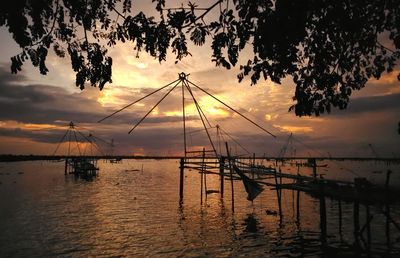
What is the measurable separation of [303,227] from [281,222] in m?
1.58

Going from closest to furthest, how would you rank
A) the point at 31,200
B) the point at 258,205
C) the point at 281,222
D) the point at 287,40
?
the point at 287,40 < the point at 281,222 < the point at 258,205 < the point at 31,200

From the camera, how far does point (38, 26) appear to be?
540 cm

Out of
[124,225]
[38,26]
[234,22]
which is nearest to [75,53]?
[38,26]

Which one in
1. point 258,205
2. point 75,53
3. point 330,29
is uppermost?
point 330,29

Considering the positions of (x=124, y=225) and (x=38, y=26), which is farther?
(x=124, y=225)

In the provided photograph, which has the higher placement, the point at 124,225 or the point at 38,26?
the point at 38,26

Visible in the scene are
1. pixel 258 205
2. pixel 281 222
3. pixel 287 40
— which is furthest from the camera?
pixel 258 205

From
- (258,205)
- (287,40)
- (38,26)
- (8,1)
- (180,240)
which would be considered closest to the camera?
(8,1)

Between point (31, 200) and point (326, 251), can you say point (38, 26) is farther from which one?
point (31, 200)

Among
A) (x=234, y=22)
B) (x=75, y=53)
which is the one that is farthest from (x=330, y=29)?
(x=75, y=53)

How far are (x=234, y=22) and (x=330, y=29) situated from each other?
198 cm

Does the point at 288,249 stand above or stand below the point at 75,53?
below

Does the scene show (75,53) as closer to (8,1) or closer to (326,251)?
(8,1)

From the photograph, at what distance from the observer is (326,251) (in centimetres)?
1427
